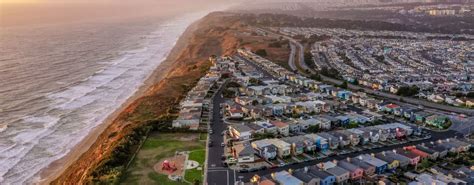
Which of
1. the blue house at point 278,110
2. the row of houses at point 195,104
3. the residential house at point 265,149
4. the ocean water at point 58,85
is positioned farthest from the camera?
the blue house at point 278,110

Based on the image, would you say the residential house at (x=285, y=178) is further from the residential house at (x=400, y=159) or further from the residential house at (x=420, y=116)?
the residential house at (x=420, y=116)

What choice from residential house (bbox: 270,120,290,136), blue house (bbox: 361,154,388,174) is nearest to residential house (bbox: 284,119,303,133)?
residential house (bbox: 270,120,290,136)

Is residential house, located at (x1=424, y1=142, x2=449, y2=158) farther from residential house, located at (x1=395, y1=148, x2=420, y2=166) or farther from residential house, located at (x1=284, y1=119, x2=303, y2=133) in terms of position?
residential house, located at (x1=284, y1=119, x2=303, y2=133)

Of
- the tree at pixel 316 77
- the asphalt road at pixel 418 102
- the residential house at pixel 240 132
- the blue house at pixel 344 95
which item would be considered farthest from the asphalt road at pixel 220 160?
the tree at pixel 316 77

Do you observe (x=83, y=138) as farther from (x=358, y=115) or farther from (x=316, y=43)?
(x=316, y=43)

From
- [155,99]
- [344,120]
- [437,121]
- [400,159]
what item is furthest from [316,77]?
[400,159]
